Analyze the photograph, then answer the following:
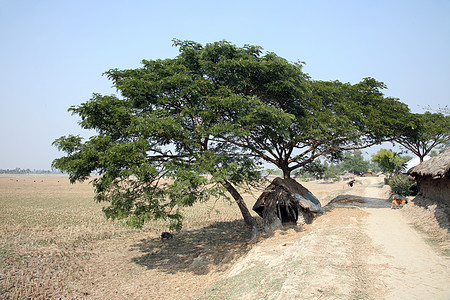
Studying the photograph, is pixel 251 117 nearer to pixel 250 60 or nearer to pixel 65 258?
pixel 250 60

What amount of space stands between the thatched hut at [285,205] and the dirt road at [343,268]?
1867 mm

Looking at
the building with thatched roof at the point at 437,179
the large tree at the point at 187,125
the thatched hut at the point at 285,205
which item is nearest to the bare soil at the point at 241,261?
the thatched hut at the point at 285,205

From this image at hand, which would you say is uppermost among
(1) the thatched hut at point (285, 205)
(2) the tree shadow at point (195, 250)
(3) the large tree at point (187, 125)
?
(3) the large tree at point (187, 125)

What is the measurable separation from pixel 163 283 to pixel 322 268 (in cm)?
531

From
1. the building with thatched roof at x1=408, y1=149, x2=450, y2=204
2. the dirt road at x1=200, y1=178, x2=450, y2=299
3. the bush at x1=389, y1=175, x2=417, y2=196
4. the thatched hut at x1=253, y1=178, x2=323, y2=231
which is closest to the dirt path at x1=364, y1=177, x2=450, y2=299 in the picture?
the dirt road at x1=200, y1=178, x2=450, y2=299

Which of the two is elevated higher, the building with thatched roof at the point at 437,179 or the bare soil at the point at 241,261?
the building with thatched roof at the point at 437,179

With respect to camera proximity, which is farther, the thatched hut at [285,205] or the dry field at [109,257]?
the thatched hut at [285,205]

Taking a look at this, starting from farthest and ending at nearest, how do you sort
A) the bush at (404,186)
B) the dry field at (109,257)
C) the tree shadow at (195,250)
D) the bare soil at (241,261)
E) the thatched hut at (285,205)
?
the bush at (404,186)
the thatched hut at (285,205)
the tree shadow at (195,250)
the dry field at (109,257)
the bare soil at (241,261)

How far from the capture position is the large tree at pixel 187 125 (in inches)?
359

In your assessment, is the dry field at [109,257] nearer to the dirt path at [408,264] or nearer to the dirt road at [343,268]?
the dirt road at [343,268]

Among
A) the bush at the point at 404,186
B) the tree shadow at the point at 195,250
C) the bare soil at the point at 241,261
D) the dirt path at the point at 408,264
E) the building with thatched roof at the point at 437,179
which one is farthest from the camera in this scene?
the bush at the point at 404,186

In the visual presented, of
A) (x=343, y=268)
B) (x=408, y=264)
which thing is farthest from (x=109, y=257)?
(x=408, y=264)

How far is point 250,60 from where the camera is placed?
1125cm

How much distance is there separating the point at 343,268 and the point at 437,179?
962cm
